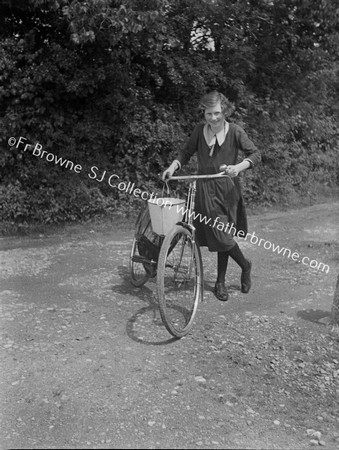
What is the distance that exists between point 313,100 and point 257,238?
518cm

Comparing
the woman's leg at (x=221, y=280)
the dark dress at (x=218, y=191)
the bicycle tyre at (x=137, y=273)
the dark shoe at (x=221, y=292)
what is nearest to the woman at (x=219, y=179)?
the dark dress at (x=218, y=191)

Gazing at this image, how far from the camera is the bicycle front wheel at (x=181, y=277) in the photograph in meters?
4.15

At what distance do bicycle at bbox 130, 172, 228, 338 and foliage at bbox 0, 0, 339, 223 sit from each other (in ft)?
10.2

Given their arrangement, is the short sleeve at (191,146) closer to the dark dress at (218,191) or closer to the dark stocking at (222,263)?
the dark dress at (218,191)

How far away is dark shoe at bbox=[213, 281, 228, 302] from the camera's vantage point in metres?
5.12

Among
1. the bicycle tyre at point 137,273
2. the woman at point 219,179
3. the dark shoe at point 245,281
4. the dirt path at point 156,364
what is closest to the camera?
the dirt path at point 156,364

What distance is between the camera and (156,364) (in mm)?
3742

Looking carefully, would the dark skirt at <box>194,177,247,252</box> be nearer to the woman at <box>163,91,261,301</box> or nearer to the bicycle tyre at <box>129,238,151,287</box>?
the woman at <box>163,91,261,301</box>

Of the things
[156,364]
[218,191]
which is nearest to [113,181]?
[218,191]

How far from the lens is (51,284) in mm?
5566

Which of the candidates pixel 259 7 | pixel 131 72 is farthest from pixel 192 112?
pixel 259 7

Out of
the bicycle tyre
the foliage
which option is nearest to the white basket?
the bicycle tyre

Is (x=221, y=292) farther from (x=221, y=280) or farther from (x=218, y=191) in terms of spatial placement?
(x=218, y=191)

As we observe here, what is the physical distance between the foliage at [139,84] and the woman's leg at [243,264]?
3.25m
